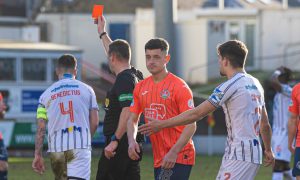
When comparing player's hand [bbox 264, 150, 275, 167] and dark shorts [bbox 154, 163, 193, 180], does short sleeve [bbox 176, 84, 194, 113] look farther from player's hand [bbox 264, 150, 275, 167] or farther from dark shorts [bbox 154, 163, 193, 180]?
player's hand [bbox 264, 150, 275, 167]

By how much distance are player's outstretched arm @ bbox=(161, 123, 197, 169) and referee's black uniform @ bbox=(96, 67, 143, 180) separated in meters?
1.27

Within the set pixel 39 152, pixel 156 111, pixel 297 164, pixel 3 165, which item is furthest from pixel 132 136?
pixel 3 165

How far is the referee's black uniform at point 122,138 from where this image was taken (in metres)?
10.4

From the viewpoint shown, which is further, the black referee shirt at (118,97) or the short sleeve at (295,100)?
the short sleeve at (295,100)

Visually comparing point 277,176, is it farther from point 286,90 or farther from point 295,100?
point 295,100

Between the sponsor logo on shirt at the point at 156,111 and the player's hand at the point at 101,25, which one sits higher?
the player's hand at the point at 101,25

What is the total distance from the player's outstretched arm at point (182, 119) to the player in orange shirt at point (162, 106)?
57cm

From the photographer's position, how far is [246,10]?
135 ft

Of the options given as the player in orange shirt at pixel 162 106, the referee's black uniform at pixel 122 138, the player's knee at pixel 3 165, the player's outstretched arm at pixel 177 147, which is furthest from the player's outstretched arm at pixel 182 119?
the player's knee at pixel 3 165

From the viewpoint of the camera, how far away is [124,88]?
10.4m

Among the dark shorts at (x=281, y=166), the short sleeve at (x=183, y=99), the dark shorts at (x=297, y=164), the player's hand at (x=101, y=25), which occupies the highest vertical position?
the player's hand at (x=101, y=25)

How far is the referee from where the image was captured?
10.2 metres

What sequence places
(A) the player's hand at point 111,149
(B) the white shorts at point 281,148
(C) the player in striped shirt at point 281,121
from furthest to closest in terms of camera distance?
(B) the white shorts at point 281,148, (C) the player in striped shirt at point 281,121, (A) the player's hand at point 111,149

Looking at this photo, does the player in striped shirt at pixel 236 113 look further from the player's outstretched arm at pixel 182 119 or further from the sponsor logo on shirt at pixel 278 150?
the sponsor logo on shirt at pixel 278 150
